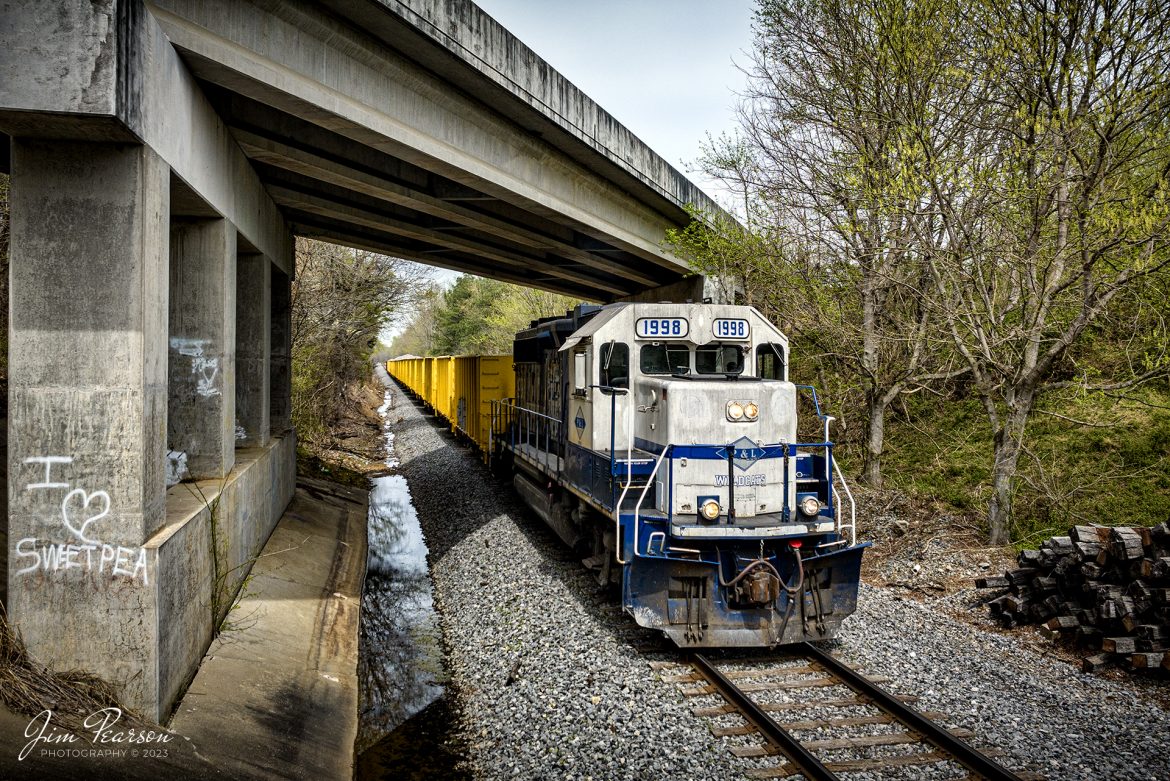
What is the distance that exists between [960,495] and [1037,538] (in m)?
2.29

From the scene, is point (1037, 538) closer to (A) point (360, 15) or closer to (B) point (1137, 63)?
(B) point (1137, 63)

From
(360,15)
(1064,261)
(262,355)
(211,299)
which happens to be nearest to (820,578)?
(1064,261)

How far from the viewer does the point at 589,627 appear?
319 inches

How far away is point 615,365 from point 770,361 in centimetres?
191

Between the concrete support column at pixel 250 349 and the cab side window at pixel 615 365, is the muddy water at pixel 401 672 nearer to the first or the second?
the concrete support column at pixel 250 349

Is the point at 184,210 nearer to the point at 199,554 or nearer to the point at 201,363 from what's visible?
the point at 201,363

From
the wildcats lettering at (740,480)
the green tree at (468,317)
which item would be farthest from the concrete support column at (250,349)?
the green tree at (468,317)

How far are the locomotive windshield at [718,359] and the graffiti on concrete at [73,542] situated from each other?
19.9 feet

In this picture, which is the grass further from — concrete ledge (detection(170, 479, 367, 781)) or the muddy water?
the muddy water

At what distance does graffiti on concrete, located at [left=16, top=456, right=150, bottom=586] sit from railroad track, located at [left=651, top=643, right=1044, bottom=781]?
477cm

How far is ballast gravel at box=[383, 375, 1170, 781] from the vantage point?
211 inches

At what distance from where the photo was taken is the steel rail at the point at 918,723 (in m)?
5.03

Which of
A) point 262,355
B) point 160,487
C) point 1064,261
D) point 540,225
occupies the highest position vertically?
point 540,225
